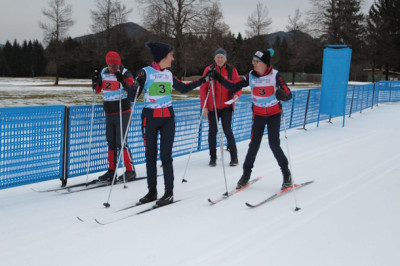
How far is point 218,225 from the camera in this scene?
4055 millimetres

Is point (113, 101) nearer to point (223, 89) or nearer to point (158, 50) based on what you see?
point (158, 50)

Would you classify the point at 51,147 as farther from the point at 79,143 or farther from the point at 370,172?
the point at 370,172

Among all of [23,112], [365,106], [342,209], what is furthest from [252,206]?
[365,106]

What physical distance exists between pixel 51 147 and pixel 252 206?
3.01 metres

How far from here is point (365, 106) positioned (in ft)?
56.5

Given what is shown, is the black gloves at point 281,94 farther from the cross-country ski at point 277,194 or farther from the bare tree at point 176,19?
the bare tree at point 176,19

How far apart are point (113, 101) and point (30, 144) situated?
1315mm

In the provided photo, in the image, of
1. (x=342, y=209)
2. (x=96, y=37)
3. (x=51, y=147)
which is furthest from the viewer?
(x=96, y=37)

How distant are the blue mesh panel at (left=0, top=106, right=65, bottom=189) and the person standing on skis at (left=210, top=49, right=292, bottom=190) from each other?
2.43m

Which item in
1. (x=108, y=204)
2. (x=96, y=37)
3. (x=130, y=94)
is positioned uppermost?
(x=96, y=37)

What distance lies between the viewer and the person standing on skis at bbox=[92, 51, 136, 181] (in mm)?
5488

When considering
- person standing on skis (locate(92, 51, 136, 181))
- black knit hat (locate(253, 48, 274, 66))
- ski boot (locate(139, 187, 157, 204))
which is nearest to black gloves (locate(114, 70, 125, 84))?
person standing on skis (locate(92, 51, 136, 181))

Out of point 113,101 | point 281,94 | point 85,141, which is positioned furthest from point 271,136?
point 85,141

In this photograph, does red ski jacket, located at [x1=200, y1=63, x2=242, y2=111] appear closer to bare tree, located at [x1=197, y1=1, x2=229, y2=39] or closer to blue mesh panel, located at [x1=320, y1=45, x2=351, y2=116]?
blue mesh panel, located at [x1=320, y1=45, x2=351, y2=116]
